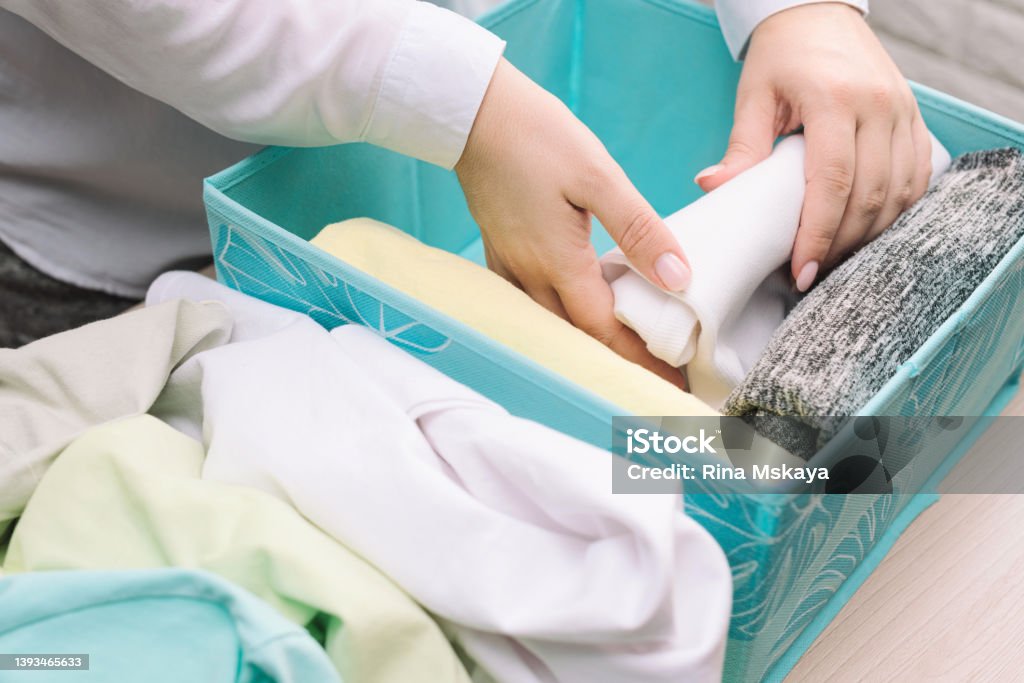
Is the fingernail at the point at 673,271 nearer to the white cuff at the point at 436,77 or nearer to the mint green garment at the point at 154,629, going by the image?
the white cuff at the point at 436,77

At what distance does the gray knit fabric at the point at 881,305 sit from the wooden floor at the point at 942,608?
0.12 meters

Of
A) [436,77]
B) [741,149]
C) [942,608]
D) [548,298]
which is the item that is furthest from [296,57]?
[942,608]

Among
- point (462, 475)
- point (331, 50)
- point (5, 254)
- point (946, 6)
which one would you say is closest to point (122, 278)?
point (5, 254)

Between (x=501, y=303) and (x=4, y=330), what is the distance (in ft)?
1.04

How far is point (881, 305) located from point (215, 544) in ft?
0.98

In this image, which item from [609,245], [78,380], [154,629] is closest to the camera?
[154,629]

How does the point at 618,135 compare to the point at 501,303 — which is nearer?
the point at 501,303

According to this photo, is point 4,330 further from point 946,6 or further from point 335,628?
point 946,6

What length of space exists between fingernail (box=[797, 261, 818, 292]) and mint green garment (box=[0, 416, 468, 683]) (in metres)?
0.29

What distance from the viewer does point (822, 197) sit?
53cm

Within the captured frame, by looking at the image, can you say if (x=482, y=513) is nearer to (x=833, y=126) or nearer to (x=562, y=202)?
(x=562, y=202)

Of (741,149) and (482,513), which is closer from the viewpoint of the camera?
(482,513)

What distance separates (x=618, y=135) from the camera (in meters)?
0.78

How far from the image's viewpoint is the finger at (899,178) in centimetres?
55
